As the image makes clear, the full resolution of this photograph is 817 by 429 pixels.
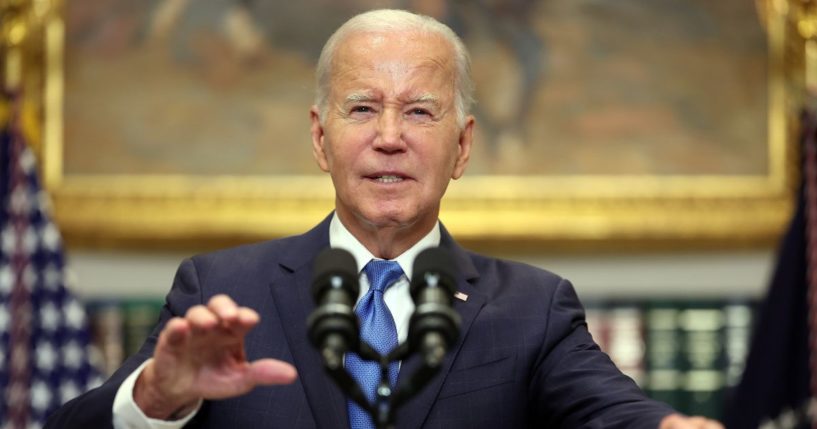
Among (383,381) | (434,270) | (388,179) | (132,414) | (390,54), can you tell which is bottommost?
(132,414)

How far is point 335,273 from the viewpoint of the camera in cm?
A: 254

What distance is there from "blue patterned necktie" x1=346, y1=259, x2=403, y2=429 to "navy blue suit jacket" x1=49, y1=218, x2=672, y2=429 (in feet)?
0.19

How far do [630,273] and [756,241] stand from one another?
760mm

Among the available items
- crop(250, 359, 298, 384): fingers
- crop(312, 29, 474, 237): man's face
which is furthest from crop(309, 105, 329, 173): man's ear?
crop(250, 359, 298, 384): fingers

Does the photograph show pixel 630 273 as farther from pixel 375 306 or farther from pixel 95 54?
pixel 375 306

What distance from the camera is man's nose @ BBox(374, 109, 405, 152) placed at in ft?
11.3

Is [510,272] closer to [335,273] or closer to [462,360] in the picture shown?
[462,360]

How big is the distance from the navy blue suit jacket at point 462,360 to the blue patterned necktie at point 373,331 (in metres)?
0.06

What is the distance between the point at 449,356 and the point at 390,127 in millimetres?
584

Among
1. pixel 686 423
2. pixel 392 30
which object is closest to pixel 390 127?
pixel 392 30

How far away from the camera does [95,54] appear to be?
841 cm

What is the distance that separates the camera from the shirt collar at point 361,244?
3.56 metres

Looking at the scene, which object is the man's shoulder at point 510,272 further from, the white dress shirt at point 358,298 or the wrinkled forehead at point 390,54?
the wrinkled forehead at point 390,54

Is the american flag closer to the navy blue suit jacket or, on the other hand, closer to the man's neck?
the navy blue suit jacket
